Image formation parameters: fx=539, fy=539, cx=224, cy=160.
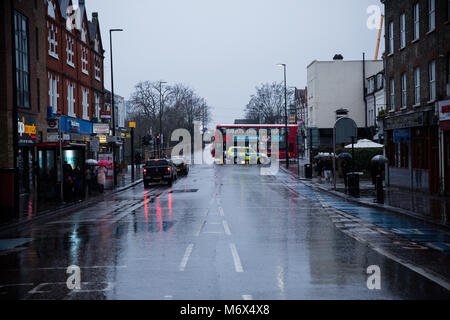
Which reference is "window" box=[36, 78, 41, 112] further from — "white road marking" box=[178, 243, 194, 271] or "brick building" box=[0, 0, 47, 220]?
"white road marking" box=[178, 243, 194, 271]

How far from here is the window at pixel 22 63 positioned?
3061 cm

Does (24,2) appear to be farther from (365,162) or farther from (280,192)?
(365,162)

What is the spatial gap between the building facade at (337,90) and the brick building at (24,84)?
4598 centimetres

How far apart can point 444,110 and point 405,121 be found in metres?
5.30

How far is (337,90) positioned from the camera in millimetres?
74375

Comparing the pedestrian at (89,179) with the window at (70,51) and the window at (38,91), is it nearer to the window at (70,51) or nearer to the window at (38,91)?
the window at (38,91)

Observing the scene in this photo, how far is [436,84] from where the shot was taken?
26062 mm

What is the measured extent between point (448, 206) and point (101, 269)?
14.9 meters

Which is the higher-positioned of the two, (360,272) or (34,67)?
(34,67)

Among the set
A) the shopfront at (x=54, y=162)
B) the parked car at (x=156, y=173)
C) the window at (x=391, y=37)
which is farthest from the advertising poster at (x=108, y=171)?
the window at (x=391, y=37)

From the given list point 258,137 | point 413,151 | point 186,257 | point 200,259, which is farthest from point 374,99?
point 200,259

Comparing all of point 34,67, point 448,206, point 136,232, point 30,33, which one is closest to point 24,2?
point 30,33

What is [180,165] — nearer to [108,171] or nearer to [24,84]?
[108,171]
